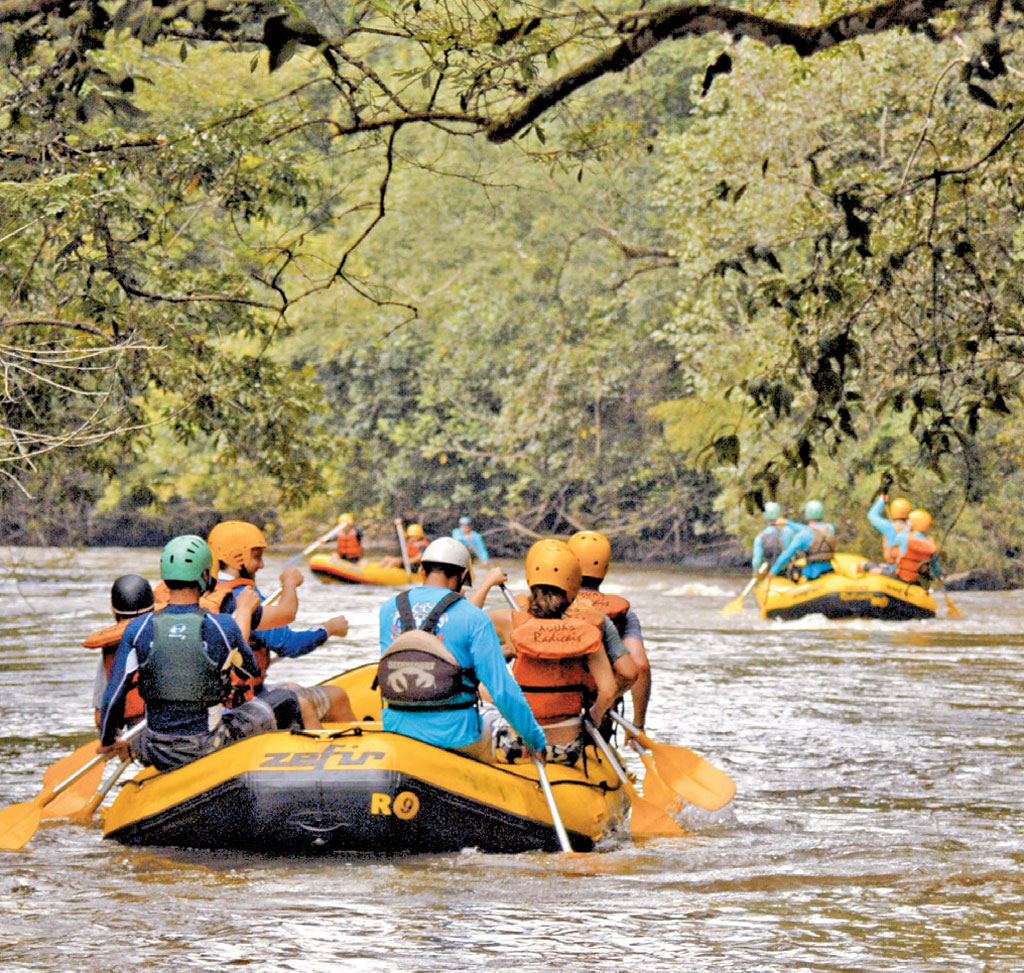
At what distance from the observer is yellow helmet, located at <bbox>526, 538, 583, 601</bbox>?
7324 millimetres

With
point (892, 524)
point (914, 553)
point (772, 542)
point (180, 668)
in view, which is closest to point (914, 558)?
point (914, 553)

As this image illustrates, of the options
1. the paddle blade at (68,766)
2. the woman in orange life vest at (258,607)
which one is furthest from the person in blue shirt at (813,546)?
the paddle blade at (68,766)

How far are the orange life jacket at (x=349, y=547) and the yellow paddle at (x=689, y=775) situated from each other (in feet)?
65.9

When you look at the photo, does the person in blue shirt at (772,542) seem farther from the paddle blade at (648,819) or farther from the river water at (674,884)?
the paddle blade at (648,819)

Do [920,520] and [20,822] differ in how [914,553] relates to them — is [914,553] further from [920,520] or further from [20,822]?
[20,822]

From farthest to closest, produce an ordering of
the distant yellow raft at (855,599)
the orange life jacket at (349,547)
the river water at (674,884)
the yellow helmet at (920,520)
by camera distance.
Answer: the orange life jacket at (349,547) < the distant yellow raft at (855,599) < the yellow helmet at (920,520) < the river water at (674,884)

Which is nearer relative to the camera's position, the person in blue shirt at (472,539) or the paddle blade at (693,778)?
the paddle blade at (693,778)

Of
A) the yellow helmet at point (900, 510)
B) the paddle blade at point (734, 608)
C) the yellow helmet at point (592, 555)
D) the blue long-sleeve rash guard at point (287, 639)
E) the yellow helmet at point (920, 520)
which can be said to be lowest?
the paddle blade at point (734, 608)

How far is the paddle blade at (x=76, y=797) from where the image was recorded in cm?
797

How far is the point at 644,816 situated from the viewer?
802 centimetres

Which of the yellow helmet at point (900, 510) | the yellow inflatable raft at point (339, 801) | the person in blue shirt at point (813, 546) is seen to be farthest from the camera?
the person in blue shirt at point (813, 546)

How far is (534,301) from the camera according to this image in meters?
31.2

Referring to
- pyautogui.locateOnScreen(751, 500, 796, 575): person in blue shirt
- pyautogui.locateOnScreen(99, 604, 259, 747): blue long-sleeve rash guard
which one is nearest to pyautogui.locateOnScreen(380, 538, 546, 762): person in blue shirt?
pyautogui.locateOnScreen(99, 604, 259, 747): blue long-sleeve rash guard

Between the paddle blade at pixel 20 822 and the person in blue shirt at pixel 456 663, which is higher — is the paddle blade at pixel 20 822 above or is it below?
below
